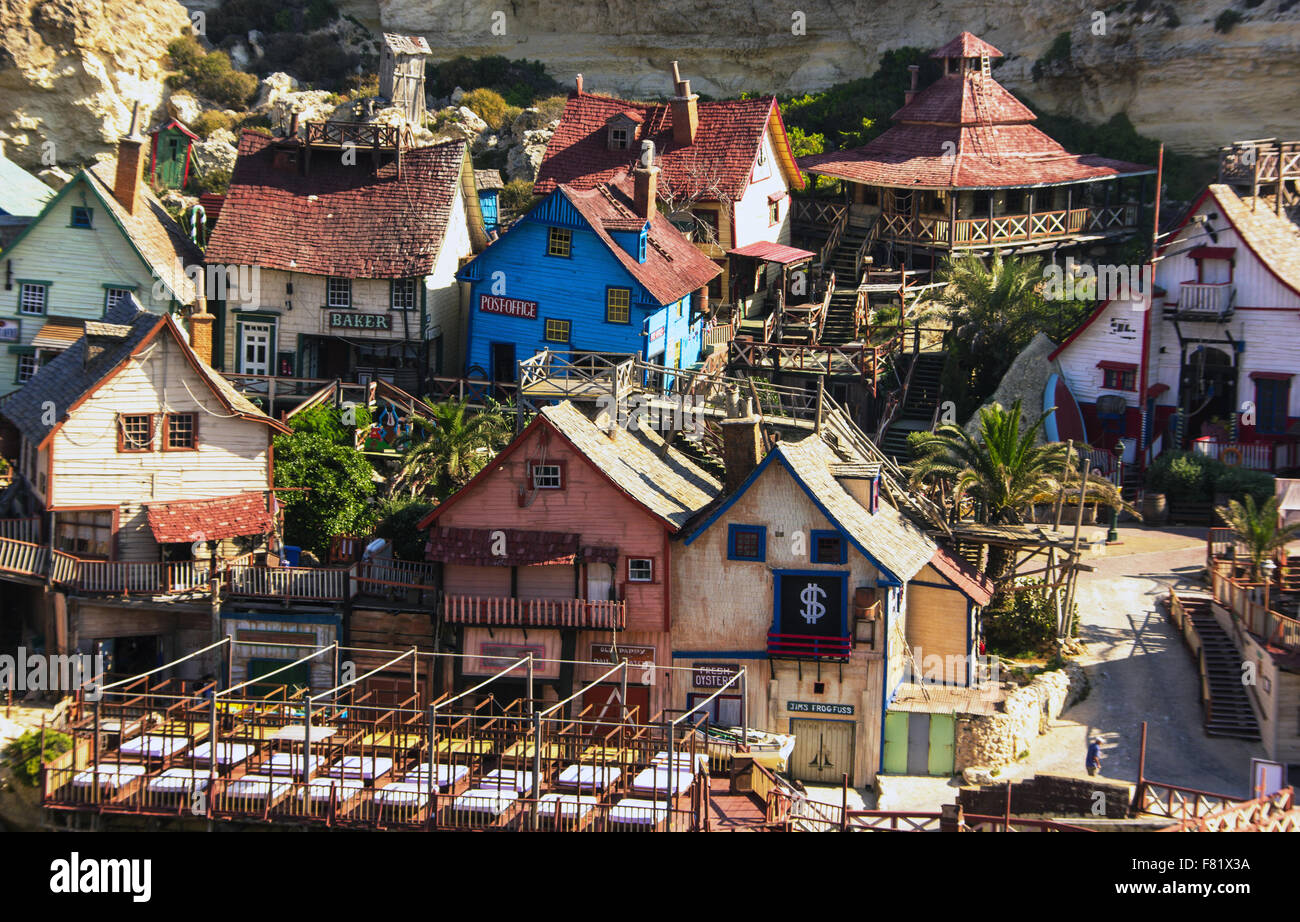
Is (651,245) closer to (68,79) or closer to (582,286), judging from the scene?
(582,286)

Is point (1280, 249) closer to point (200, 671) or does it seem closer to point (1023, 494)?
point (1023, 494)

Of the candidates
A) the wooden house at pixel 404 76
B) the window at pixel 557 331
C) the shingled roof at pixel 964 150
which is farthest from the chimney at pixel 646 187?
the wooden house at pixel 404 76

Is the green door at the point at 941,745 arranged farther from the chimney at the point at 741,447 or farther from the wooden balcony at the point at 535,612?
the wooden balcony at the point at 535,612

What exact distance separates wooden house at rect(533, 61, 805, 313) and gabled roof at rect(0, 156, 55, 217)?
17136 mm

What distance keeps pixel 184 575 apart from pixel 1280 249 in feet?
112

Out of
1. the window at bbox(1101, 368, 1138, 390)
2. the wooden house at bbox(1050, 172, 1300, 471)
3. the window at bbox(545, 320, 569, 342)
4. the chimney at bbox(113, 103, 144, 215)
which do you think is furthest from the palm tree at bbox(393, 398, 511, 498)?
the window at bbox(1101, 368, 1138, 390)

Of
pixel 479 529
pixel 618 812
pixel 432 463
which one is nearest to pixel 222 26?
pixel 432 463

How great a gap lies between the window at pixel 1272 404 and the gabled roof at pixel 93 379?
2955 centimetres

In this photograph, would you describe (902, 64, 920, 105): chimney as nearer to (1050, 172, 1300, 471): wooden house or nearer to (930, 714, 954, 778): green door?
(1050, 172, 1300, 471): wooden house

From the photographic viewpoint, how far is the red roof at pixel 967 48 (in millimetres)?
80625

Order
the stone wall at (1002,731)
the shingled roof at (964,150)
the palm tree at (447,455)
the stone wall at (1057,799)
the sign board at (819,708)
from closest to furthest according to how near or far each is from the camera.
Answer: the stone wall at (1057,799) → the stone wall at (1002,731) → the sign board at (819,708) → the palm tree at (447,455) → the shingled roof at (964,150)

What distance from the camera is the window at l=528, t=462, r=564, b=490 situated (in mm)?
54781

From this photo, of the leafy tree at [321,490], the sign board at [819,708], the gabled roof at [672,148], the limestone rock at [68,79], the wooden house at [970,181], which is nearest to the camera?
the sign board at [819,708]

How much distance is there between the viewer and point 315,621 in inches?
2237
